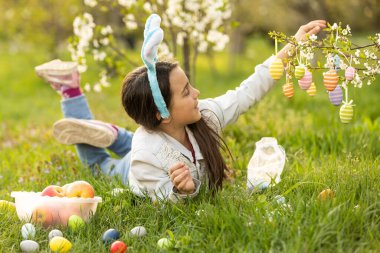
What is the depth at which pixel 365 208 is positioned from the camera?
2.45 meters

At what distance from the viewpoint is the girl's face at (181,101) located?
2.95 metres

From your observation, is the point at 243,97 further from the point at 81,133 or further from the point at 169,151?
the point at 81,133

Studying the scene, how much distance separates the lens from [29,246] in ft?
8.38

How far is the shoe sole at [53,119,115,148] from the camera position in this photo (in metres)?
3.79

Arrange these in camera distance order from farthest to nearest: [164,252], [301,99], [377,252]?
[301,99] < [164,252] < [377,252]

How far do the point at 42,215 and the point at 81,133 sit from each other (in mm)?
1050

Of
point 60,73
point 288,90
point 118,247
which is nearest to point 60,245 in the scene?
point 118,247

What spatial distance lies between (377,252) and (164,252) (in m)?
0.87

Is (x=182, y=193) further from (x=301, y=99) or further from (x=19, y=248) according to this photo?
(x=301, y=99)

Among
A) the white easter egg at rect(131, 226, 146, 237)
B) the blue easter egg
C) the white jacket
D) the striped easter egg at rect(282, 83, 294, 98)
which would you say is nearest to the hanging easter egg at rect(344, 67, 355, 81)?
the striped easter egg at rect(282, 83, 294, 98)

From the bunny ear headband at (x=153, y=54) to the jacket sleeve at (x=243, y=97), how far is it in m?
0.43

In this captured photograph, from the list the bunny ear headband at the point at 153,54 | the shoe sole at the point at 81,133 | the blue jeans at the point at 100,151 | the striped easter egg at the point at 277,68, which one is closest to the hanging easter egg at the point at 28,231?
the bunny ear headband at the point at 153,54

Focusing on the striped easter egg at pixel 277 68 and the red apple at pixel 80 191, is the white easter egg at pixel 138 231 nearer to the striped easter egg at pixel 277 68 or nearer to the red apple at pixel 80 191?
the red apple at pixel 80 191

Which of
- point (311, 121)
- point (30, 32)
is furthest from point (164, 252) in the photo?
point (30, 32)
